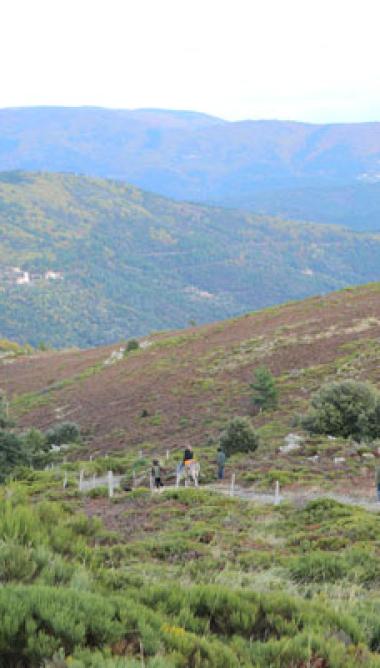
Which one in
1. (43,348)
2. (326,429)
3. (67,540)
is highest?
(43,348)

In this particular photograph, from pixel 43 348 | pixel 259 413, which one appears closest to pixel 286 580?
pixel 259 413

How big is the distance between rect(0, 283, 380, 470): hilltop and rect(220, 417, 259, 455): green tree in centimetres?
59

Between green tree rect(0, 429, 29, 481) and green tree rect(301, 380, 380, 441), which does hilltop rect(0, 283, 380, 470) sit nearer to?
green tree rect(301, 380, 380, 441)

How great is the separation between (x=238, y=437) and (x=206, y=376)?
19.0m

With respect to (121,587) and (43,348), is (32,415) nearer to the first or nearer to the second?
(121,587)

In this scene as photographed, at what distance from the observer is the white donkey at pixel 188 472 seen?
15.9m

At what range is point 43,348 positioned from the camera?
81625 mm

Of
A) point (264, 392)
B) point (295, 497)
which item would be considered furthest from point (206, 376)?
point (295, 497)

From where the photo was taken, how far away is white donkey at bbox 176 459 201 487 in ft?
52.1

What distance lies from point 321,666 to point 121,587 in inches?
68.5

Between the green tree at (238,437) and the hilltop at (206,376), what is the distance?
0.59 m

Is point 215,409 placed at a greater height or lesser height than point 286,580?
greater

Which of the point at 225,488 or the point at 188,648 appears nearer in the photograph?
the point at 188,648

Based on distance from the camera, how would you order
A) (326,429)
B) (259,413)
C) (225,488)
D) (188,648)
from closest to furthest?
(188,648) < (225,488) < (326,429) < (259,413)
